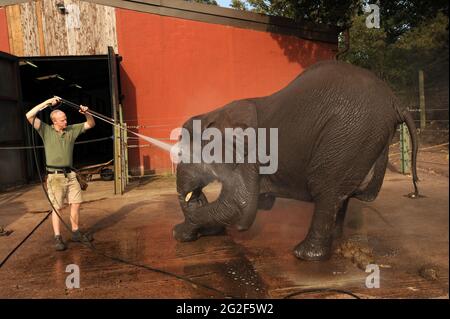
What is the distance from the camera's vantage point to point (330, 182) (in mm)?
4117

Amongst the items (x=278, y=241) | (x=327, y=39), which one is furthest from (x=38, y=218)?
(x=327, y=39)

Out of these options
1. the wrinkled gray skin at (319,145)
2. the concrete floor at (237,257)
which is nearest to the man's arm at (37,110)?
the concrete floor at (237,257)

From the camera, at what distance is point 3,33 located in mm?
10938

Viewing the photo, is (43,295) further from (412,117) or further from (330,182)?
(412,117)

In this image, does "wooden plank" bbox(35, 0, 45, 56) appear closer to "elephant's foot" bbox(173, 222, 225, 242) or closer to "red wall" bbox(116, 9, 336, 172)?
"red wall" bbox(116, 9, 336, 172)

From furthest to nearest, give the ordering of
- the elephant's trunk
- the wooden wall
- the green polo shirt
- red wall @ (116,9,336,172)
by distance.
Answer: red wall @ (116,9,336,172)
the wooden wall
the green polo shirt
the elephant's trunk

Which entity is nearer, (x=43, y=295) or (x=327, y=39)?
(x=43, y=295)

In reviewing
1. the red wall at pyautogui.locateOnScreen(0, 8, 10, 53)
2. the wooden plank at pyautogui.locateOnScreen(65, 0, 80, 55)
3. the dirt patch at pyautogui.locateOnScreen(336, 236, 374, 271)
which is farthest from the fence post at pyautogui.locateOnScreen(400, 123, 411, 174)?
the red wall at pyautogui.locateOnScreen(0, 8, 10, 53)

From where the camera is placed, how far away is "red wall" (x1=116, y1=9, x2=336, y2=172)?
37.6 ft

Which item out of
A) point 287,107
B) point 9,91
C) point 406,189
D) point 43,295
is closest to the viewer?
point 43,295

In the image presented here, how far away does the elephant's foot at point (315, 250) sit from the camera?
4.23 m

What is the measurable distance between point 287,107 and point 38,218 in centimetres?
489

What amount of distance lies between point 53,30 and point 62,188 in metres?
7.70

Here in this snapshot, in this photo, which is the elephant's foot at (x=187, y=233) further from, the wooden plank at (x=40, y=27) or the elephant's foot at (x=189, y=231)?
the wooden plank at (x=40, y=27)
